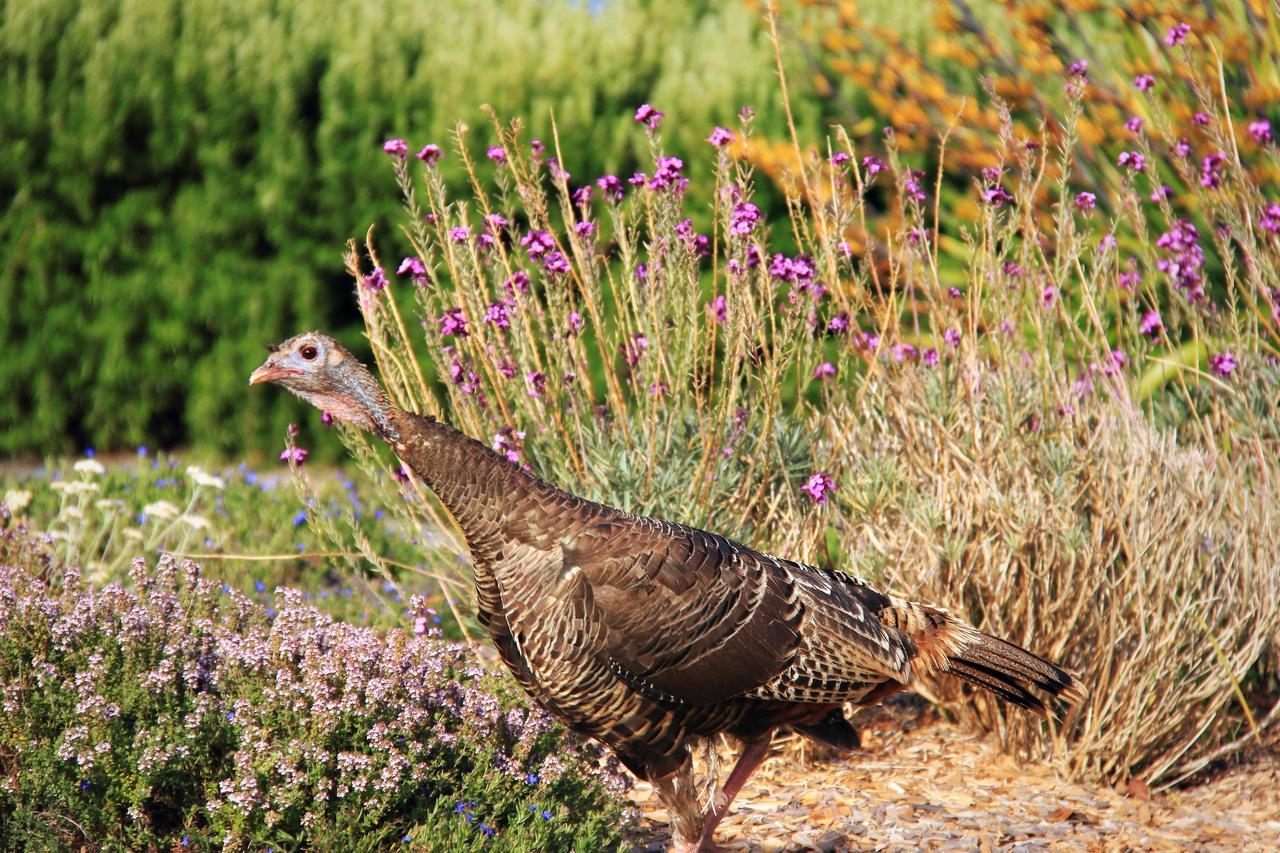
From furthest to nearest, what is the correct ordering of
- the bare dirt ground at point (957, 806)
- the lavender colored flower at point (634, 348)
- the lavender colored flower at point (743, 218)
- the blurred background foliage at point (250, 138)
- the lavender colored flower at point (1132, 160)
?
1. the blurred background foliage at point (250, 138)
2. the lavender colored flower at point (634, 348)
3. the lavender colored flower at point (1132, 160)
4. the lavender colored flower at point (743, 218)
5. the bare dirt ground at point (957, 806)

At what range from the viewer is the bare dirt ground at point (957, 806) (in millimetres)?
3914

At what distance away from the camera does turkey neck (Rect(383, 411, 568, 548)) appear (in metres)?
3.46

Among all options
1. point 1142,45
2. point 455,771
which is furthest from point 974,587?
point 1142,45

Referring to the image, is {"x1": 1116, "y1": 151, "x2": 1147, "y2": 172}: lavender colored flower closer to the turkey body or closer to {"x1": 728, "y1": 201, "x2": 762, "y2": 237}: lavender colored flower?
{"x1": 728, "y1": 201, "x2": 762, "y2": 237}: lavender colored flower

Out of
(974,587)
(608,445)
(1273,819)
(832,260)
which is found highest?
(832,260)

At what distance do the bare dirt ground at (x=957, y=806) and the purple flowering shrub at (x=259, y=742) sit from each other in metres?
0.67

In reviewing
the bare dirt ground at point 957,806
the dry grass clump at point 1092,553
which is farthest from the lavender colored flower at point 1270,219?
the bare dirt ground at point 957,806

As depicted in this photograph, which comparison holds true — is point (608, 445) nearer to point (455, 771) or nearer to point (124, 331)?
point (455, 771)

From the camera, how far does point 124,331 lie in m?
8.43

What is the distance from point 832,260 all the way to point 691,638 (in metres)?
1.45

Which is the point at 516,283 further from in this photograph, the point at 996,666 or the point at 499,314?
the point at 996,666

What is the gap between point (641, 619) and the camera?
342 cm

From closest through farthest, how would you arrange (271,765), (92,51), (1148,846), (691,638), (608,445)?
(271,765), (691,638), (1148,846), (608,445), (92,51)

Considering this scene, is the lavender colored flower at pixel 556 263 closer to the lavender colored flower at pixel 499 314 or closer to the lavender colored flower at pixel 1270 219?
the lavender colored flower at pixel 499 314
